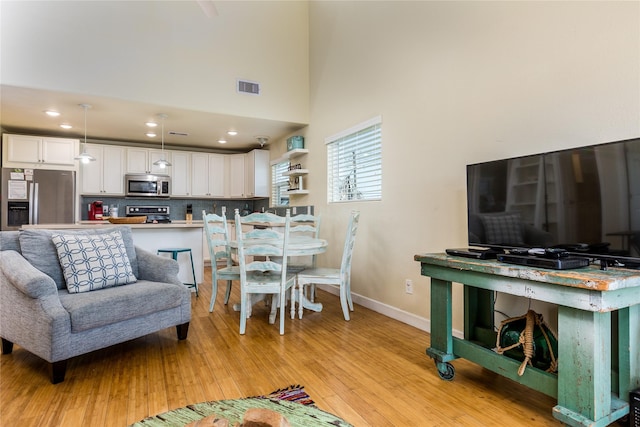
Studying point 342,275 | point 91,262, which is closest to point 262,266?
point 342,275

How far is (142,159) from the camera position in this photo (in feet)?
20.7

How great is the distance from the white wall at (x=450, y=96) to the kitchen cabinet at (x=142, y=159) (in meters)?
3.67

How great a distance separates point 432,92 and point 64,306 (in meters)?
3.10

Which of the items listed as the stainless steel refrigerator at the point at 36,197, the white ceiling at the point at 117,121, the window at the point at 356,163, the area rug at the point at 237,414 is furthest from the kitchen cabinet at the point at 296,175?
the area rug at the point at 237,414

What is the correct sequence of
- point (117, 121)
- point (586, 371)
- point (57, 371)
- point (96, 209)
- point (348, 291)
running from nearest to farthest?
point (586, 371) < point (57, 371) < point (348, 291) < point (117, 121) < point (96, 209)

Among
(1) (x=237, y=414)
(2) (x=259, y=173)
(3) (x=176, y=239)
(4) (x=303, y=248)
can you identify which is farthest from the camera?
(2) (x=259, y=173)

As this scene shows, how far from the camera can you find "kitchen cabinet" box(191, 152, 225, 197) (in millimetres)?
6754

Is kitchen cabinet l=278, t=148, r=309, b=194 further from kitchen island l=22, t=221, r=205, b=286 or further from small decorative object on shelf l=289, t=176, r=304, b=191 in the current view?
kitchen island l=22, t=221, r=205, b=286

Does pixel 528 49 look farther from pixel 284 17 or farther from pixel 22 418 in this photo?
pixel 284 17

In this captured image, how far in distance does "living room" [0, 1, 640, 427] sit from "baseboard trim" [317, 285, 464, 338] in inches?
0.6

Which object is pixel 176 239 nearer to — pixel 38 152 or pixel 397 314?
pixel 397 314

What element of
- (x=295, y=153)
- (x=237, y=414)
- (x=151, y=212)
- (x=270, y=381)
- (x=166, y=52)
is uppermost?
(x=166, y=52)

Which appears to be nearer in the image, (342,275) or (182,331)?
(182,331)

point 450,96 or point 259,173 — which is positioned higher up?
point 450,96
